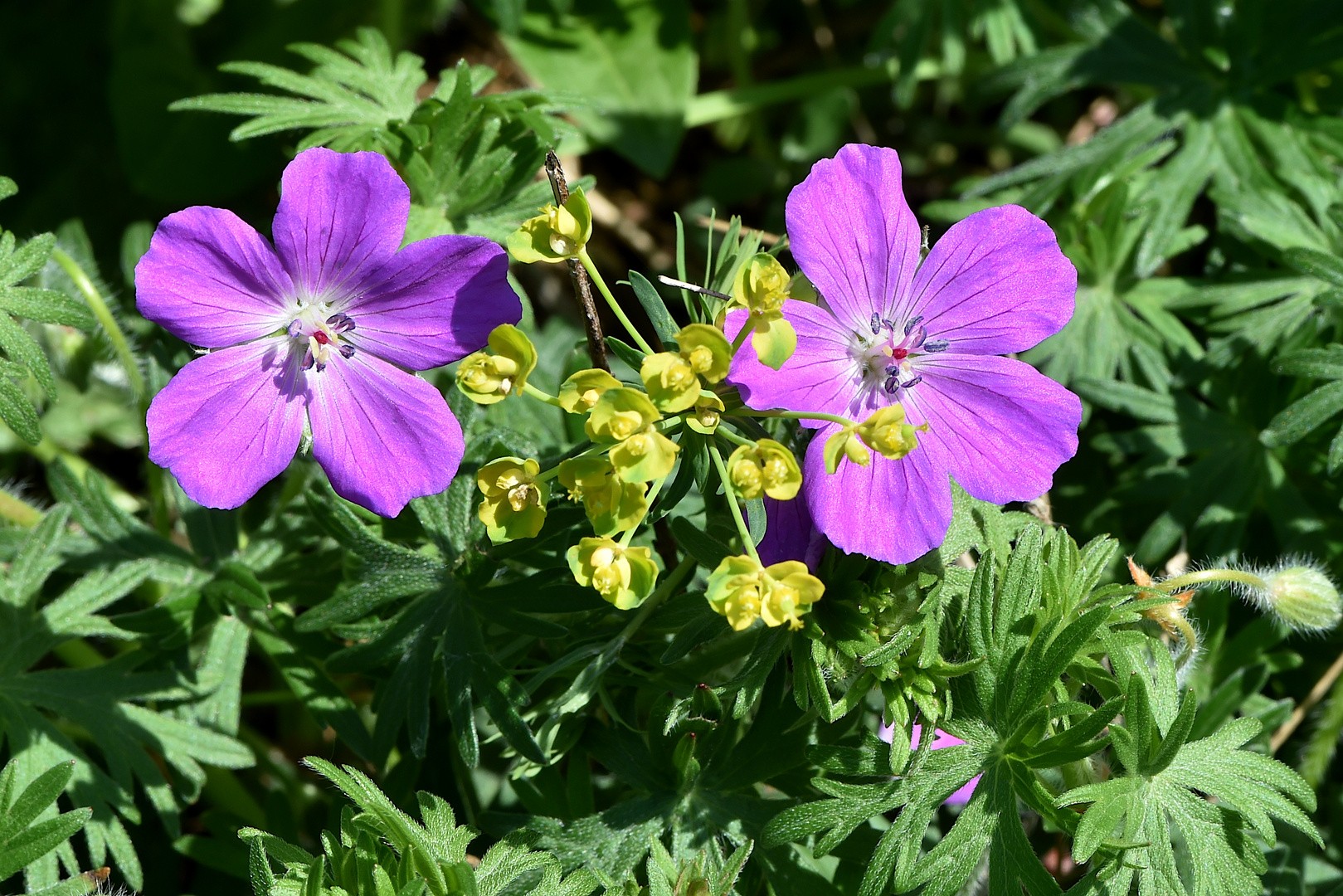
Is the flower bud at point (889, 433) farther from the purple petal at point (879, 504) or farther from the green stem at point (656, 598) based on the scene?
the green stem at point (656, 598)

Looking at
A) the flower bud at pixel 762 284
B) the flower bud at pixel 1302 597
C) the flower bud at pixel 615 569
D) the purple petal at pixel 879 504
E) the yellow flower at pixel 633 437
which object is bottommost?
the flower bud at pixel 1302 597

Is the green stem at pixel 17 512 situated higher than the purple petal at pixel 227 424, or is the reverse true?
the purple petal at pixel 227 424

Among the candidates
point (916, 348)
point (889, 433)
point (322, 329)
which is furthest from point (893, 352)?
point (322, 329)

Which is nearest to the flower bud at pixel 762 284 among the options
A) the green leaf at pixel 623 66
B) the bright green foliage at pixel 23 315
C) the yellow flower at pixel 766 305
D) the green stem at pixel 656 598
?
the yellow flower at pixel 766 305

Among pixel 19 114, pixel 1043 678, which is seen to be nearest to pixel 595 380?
pixel 1043 678

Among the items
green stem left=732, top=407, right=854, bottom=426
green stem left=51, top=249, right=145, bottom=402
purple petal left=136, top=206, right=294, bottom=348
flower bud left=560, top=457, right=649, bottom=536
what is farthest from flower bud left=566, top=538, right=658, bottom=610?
green stem left=51, top=249, right=145, bottom=402

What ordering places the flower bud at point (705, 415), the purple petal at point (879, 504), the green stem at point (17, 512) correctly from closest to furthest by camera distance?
1. the flower bud at point (705, 415)
2. the purple petal at point (879, 504)
3. the green stem at point (17, 512)

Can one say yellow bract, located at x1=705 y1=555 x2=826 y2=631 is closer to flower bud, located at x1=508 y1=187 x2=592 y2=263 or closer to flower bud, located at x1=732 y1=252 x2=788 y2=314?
flower bud, located at x1=732 y1=252 x2=788 y2=314

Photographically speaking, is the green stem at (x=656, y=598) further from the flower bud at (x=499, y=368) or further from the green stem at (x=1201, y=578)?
the green stem at (x=1201, y=578)

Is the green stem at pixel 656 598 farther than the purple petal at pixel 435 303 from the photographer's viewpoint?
Yes

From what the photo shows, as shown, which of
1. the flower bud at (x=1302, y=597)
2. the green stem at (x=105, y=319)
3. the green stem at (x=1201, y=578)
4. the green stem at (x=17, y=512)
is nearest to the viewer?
the green stem at (x=1201, y=578)
